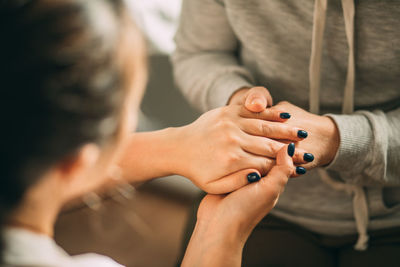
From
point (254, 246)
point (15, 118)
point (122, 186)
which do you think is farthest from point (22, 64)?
point (254, 246)

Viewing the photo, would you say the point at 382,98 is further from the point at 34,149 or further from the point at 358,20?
the point at 34,149

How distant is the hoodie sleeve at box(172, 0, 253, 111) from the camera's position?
2.53ft

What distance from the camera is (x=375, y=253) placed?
729mm

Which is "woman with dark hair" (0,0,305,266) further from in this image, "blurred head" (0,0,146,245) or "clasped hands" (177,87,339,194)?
"clasped hands" (177,87,339,194)

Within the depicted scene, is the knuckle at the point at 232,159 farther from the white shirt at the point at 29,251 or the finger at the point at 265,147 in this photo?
the white shirt at the point at 29,251

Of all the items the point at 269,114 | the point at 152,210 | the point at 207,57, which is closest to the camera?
the point at 269,114

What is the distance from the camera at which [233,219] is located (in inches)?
23.5

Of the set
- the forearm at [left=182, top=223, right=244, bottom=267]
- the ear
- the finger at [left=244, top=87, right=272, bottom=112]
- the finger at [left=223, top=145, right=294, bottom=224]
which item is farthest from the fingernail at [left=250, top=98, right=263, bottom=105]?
the ear

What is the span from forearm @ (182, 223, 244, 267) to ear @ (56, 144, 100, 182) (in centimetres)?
26

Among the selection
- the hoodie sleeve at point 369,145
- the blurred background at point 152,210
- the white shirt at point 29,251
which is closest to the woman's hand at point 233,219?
the hoodie sleeve at point 369,145

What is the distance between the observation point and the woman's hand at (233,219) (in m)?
0.58

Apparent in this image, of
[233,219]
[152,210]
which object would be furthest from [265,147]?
[152,210]

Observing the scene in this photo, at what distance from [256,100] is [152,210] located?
3.12 ft

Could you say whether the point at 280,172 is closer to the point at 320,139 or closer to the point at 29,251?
the point at 320,139
